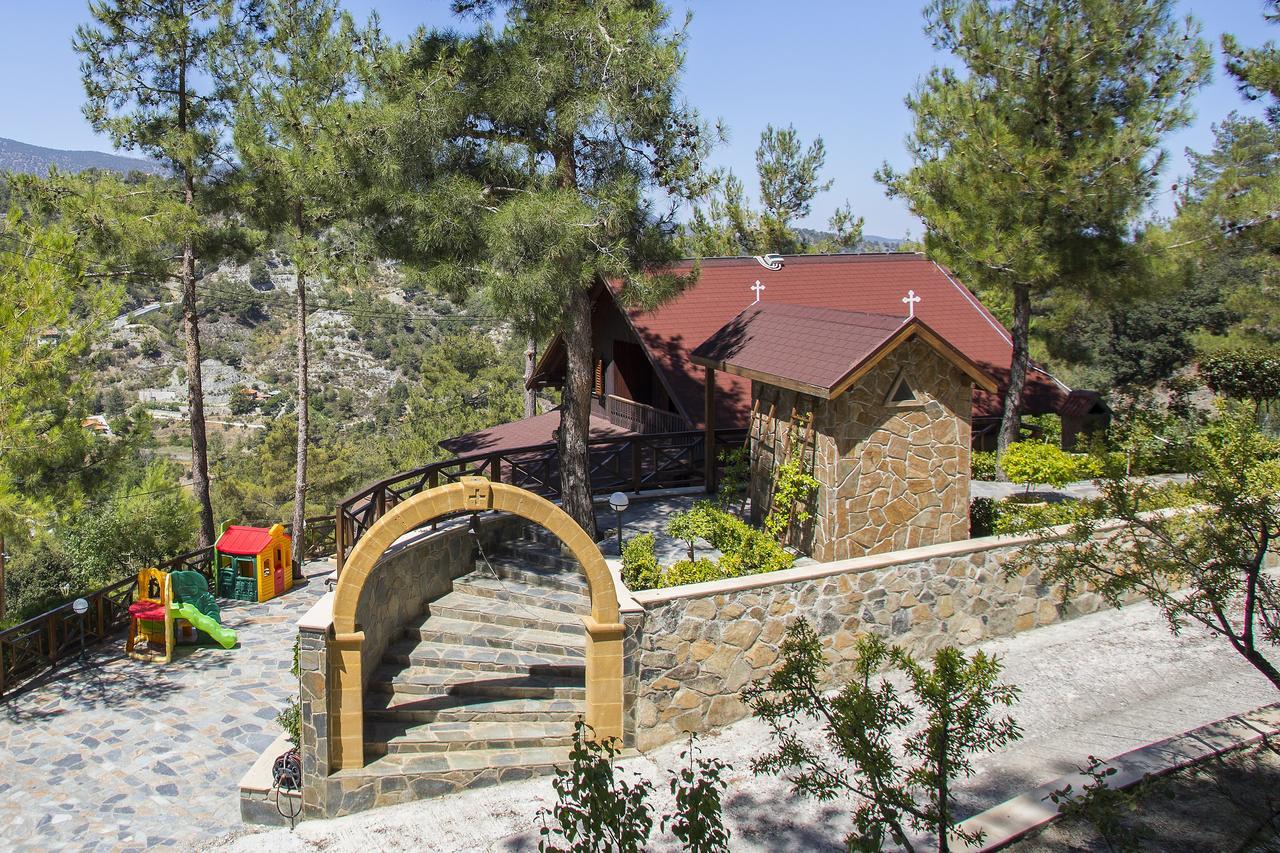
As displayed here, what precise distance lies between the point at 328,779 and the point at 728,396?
8.94 metres

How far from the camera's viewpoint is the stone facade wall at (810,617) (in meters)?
9.27

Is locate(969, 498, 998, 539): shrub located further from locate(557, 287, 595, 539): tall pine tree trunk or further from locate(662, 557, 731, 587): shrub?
locate(557, 287, 595, 539): tall pine tree trunk

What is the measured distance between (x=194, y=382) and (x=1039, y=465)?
46.9ft

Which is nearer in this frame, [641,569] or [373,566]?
[373,566]

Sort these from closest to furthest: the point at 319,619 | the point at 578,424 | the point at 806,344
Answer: the point at 319,619 → the point at 806,344 → the point at 578,424

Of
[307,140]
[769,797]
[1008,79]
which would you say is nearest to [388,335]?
[307,140]

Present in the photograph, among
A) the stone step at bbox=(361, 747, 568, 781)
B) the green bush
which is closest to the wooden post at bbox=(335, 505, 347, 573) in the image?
the stone step at bbox=(361, 747, 568, 781)

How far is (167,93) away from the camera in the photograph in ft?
56.2

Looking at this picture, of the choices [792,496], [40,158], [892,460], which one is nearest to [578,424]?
[792,496]

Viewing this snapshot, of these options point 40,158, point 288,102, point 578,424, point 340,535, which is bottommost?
point 340,535

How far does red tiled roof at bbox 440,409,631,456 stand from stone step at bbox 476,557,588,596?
4143 millimetres

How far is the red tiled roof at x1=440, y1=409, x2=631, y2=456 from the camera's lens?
16422 millimetres

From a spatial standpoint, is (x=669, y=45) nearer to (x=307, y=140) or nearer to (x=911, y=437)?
(x=911, y=437)

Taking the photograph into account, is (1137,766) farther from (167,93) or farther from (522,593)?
(167,93)
